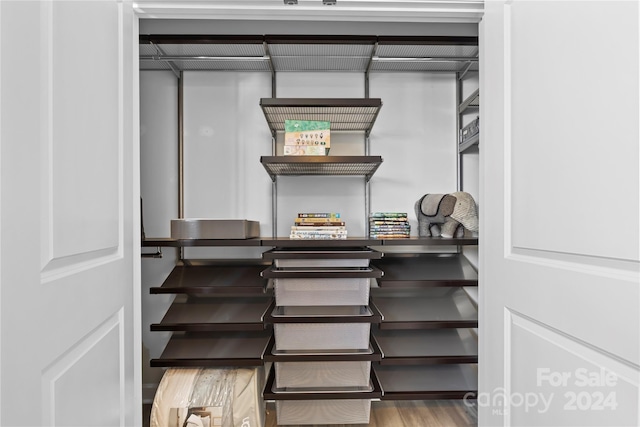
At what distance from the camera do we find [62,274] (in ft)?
2.59

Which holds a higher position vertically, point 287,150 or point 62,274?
point 287,150

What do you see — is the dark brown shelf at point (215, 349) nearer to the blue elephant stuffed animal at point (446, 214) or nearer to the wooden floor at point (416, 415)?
the wooden floor at point (416, 415)

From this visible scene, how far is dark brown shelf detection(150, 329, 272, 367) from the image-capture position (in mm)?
1765

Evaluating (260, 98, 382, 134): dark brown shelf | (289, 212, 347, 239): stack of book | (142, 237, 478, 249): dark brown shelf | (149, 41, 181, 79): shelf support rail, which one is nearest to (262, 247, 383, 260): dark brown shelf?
(142, 237, 478, 249): dark brown shelf

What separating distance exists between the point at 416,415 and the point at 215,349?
99cm

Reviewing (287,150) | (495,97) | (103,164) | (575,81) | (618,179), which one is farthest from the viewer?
(287,150)

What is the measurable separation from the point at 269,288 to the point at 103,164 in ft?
3.48

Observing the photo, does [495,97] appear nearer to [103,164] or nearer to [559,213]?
[559,213]

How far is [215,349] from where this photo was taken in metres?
1.85

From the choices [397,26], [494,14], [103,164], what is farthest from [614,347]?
[397,26]

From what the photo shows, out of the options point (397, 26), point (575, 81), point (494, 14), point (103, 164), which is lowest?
point (103, 164)

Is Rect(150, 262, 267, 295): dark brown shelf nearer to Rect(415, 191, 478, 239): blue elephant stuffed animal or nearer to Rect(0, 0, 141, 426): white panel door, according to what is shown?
Rect(0, 0, 141, 426): white panel door

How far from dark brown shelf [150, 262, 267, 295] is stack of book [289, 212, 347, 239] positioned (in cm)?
27

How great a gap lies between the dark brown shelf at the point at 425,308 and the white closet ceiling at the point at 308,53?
1.11 metres
